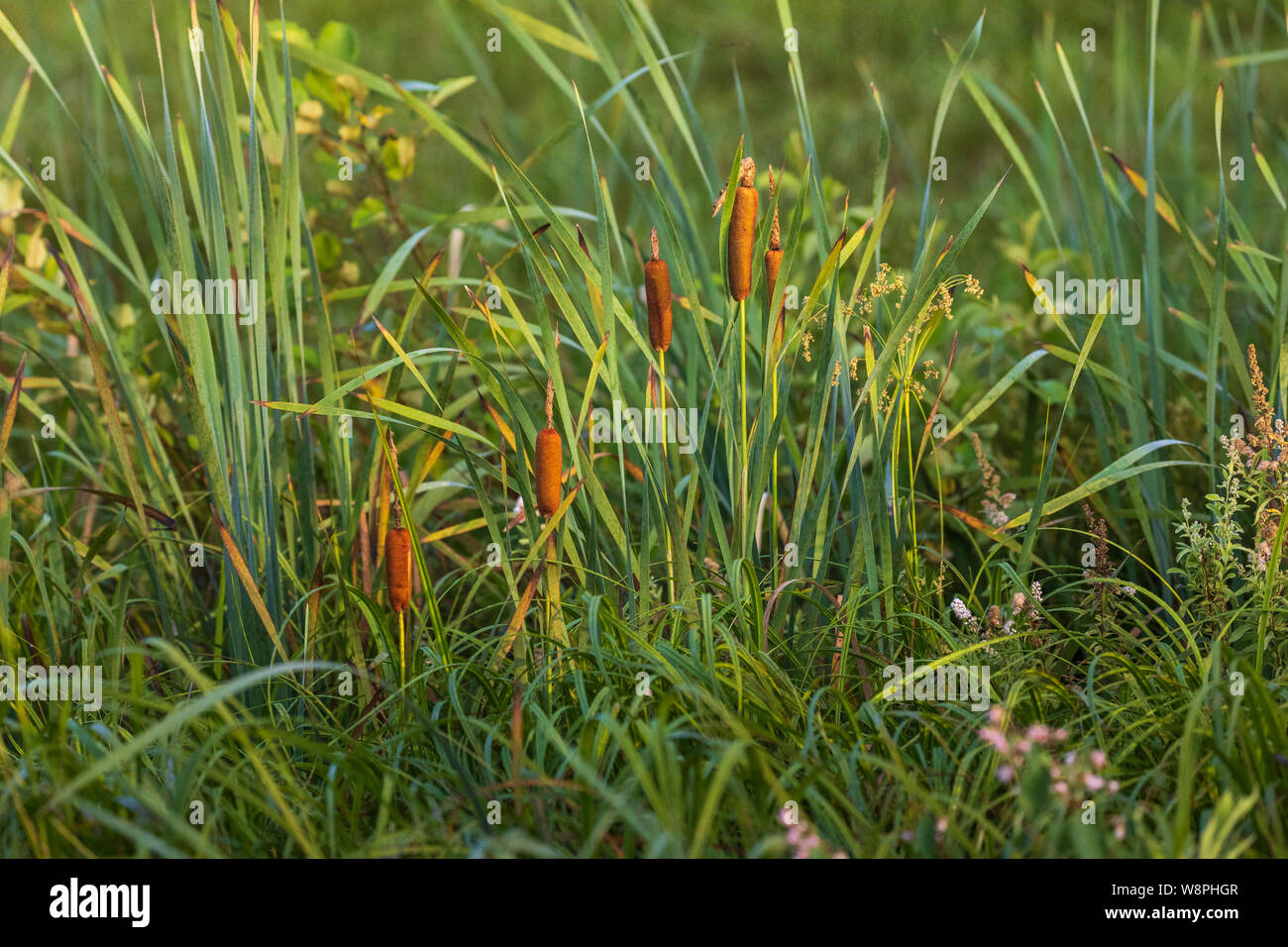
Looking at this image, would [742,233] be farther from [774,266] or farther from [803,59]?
[803,59]

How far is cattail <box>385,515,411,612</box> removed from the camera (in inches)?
72.1

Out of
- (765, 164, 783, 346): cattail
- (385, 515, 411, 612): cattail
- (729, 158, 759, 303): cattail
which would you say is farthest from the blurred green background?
(385, 515, 411, 612): cattail

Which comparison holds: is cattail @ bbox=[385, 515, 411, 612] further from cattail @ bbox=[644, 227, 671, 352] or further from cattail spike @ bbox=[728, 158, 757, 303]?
cattail spike @ bbox=[728, 158, 757, 303]

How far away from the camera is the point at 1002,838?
4.99 ft

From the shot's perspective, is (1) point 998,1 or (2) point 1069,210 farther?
(1) point 998,1

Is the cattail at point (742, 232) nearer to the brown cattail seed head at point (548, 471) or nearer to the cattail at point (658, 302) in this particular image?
the cattail at point (658, 302)

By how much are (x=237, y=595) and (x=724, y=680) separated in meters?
0.84

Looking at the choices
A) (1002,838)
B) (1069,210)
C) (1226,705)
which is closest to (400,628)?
(1002,838)

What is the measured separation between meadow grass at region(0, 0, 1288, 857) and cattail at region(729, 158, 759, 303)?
21 mm

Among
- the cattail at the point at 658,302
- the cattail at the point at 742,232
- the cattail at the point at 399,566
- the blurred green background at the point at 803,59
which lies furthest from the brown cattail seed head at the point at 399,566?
the blurred green background at the point at 803,59

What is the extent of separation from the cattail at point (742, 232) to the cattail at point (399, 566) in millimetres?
641

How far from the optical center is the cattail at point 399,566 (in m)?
1.83
